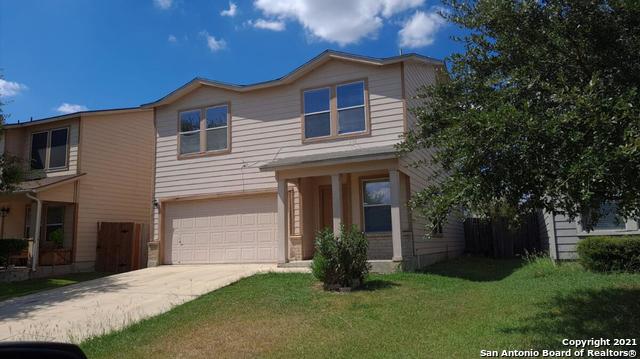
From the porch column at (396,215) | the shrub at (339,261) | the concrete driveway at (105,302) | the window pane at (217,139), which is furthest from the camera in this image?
the window pane at (217,139)

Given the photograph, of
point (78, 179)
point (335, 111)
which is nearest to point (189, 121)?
point (78, 179)

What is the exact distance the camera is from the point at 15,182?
55.4ft

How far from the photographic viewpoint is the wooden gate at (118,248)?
750 inches

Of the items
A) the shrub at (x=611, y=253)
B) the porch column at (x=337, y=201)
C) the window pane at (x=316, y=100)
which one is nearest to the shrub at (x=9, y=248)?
the window pane at (x=316, y=100)

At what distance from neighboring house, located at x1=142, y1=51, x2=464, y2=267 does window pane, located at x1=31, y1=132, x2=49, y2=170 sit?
609 centimetres

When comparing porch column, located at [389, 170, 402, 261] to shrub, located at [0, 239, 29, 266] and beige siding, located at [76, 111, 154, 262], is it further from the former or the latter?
shrub, located at [0, 239, 29, 266]

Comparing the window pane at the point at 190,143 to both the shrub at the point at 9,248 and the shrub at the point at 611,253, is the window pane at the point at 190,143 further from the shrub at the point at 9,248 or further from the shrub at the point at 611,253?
the shrub at the point at 611,253

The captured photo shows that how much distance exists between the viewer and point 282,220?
14.5 m

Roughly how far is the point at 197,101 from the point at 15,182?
652cm

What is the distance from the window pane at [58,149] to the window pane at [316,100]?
1052 cm

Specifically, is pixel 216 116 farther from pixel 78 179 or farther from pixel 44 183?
pixel 44 183

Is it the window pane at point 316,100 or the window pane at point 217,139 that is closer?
the window pane at point 316,100

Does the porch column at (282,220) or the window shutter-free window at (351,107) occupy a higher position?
the window shutter-free window at (351,107)

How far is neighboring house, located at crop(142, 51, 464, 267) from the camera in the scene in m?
14.4
